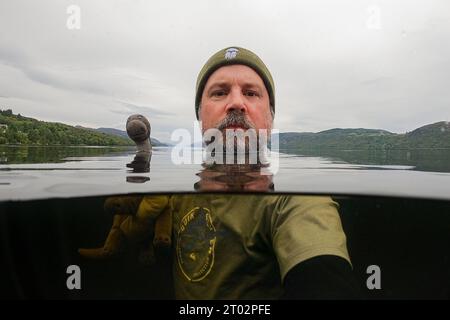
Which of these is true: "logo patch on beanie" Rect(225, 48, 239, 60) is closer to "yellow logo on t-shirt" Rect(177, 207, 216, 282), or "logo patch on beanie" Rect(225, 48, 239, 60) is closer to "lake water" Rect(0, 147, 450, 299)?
"lake water" Rect(0, 147, 450, 299)

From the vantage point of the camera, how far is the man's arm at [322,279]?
2568 millimetres

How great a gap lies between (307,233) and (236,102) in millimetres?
2385

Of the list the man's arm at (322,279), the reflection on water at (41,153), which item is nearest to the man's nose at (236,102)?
the man's arm at (322,279)

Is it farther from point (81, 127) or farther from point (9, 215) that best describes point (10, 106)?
point (9, 215)

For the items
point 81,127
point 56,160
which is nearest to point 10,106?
point 81,127

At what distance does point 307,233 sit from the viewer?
2.61 meters

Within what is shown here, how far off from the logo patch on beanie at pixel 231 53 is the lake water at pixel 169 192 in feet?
6.39

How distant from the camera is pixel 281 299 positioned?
3494 mm

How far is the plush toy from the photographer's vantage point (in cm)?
514

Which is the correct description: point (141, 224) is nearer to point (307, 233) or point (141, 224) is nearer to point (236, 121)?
point (236, 121)

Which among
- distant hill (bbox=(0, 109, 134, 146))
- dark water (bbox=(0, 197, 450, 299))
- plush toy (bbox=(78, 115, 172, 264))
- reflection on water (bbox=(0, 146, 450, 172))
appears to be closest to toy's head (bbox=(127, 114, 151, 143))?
plush toy (bbox=(78, 115, 172, 264))

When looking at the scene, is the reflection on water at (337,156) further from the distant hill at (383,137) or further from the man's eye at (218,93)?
the man's eye at (218,93)

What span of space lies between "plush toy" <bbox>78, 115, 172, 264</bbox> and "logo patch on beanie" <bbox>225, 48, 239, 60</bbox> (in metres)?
1.67

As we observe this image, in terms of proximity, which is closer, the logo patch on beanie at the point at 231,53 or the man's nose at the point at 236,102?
the man's nose at the point at 236,102
